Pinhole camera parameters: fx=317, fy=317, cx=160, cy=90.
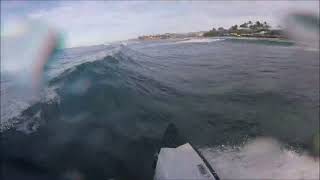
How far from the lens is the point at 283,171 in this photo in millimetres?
12328

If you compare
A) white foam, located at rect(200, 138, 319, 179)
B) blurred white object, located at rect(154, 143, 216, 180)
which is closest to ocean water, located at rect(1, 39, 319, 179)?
white foam, located at rect(200, 138, 319, 179)

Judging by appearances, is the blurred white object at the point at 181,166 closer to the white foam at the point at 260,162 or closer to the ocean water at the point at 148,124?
the ocean water at the point at 148,124

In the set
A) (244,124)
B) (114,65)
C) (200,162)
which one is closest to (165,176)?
(200,162)

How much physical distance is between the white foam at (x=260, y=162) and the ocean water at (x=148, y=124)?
4 centimetres

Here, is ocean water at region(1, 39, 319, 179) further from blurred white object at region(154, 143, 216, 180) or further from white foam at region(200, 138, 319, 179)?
blurred white object at region(154, 143, 216, 180)

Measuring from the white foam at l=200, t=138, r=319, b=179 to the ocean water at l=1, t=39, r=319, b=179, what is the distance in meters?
0.04

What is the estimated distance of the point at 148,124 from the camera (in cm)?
1716

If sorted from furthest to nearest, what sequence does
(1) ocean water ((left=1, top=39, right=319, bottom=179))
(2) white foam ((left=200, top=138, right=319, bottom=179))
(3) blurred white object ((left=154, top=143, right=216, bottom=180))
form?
1. (1) ocean water ((left=1, top=39, right=319, bottom=179))
2. (2) white foam ((left=200, top=138, right=319, bottom=179))
3. (3) blurred white object ((left=154, top=143, right=216, bottom=180))

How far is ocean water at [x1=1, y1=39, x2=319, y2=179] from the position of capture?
43.2 feet

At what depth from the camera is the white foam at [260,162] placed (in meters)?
12.2

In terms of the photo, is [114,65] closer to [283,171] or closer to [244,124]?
[244,124]

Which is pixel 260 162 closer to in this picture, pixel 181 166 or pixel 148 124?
pixel 181 166

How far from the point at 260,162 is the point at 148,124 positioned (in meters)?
6.35

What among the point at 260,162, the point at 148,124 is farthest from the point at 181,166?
the point at 148,124
